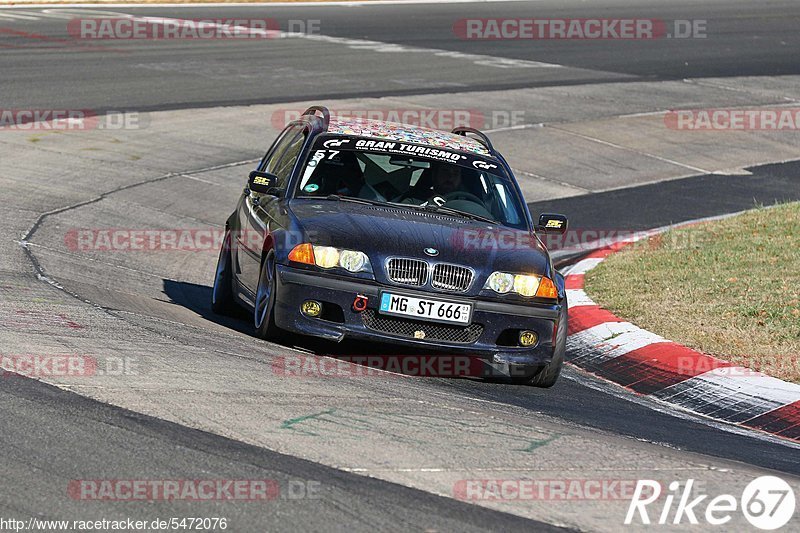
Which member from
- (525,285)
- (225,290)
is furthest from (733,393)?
(225,290)

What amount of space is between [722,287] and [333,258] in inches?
165

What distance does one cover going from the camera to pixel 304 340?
8828 mm

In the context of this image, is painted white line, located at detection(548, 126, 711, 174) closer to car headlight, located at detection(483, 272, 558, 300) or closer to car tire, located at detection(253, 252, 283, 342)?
car headlight, located at detection(483, 272, 558, 300)

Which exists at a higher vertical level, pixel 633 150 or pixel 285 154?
pixel 285 154

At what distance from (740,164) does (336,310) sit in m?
12.8

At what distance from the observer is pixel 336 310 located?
803cm

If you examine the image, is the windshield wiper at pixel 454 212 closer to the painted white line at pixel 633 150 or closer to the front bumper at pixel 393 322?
the front bumper at pixel 393 322

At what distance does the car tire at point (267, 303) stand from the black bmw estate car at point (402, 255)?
0.5 inches

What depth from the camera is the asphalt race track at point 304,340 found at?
18.0 feet

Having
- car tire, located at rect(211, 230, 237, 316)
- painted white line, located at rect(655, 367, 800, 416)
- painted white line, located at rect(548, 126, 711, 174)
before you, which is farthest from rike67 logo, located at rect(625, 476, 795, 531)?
painted white line, located at rect(548, 126, 711, 174)

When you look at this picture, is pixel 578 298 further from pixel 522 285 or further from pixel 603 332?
pixel 522 285

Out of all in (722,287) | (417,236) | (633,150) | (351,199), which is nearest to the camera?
(417,236)

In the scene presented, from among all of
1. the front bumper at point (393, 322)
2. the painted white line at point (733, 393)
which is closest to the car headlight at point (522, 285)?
the front bumper at point (393, 322)

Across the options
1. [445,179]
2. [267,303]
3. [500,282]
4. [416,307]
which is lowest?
[267,303]
